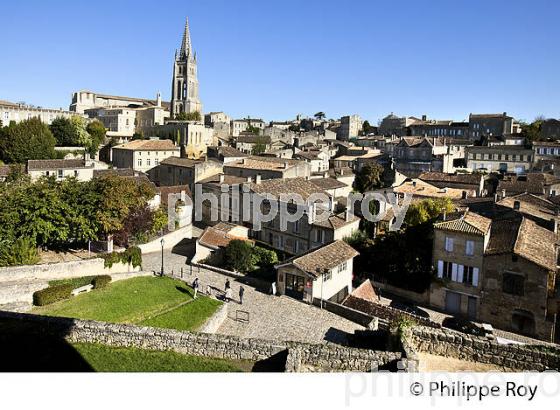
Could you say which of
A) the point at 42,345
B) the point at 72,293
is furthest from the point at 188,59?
the point at 42,345

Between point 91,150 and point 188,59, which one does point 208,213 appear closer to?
point 91,150

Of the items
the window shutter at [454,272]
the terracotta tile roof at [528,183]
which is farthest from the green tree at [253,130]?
the window shutter at [454,272]

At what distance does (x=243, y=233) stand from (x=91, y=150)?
40.6 metres

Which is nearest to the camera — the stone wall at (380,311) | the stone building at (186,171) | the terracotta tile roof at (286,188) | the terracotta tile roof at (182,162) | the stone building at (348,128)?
the stone wall at (380,311)

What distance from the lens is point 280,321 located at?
2316 cm

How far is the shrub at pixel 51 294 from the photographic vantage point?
22766mm

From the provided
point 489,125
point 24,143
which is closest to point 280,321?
point 24,143

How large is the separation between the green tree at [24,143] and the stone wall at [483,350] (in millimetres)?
→ 55800

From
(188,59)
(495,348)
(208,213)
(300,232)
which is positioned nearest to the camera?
(495,348)

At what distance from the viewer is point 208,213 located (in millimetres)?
47781

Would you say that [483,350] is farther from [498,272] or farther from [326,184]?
[326,184]

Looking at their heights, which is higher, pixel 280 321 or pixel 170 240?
pixel 170 240

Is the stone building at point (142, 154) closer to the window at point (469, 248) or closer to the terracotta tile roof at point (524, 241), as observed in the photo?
the window at point (469, 248)

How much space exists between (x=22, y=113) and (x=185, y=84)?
54.6 meters
